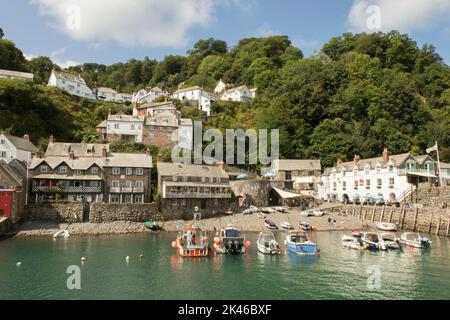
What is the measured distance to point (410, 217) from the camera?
2030 inches

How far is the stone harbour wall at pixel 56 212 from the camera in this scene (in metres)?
49.1

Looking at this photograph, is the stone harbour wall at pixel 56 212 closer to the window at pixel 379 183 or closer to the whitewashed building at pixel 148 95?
the window at pixel 379 183

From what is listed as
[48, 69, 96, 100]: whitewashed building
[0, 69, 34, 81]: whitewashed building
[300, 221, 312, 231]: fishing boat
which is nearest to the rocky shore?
[300, 221, 312, 231]: fishing boat

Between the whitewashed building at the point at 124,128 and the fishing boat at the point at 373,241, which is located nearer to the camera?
the fishing boat at the point at 373,241

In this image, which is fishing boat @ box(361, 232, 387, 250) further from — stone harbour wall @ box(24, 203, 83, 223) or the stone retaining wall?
stone harbour wall @ box(24, 203, 83, 223)

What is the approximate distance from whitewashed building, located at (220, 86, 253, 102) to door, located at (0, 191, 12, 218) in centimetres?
7267

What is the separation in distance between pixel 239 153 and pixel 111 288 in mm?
56850

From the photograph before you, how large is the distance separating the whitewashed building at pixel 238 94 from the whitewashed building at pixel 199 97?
5.96 m

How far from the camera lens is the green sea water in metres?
23.7

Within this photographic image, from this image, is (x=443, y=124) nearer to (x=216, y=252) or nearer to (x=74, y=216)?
(x=216, y=252)

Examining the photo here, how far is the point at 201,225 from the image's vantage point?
173ft

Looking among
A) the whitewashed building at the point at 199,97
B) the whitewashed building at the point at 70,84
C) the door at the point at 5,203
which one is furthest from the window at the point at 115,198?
the whitewashed building at the point at 70,84

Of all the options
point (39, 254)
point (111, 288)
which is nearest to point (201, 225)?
point (39, 254)

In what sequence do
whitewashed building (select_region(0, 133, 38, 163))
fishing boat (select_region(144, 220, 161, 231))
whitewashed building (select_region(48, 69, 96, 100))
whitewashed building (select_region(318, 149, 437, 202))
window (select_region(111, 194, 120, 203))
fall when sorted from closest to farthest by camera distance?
fishing boat (select_region(144, 220, 161, 231)) → window (select_region(111, 194, 120, 203)) → whitewashed building (select_region(0, 133, 38, 163)) → whitewashed building (select_region(318, 149, 437, 202)) → whitewashed building (select_region(48, 69, 96, 100))
